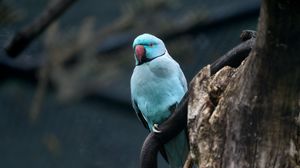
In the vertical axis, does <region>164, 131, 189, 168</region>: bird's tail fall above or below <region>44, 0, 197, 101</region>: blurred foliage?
below

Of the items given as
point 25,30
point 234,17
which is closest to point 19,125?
point 25,30

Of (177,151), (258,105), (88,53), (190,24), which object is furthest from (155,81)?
(258,105)

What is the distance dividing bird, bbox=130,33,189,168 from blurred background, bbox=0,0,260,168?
0.27 meters

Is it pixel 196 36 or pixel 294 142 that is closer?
pixel 294 142

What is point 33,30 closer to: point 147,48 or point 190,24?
point 147,48

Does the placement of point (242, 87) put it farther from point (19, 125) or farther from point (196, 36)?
point (19, 125)

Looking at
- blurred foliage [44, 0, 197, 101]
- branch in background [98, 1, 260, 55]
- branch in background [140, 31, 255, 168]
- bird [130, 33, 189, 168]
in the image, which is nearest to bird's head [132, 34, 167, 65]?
bird [130, 33, 189, 168]

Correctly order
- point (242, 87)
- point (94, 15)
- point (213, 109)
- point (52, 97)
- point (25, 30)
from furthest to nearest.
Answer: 1. point (94, 15)
2. point (52, 97)
3. point (25, 30)
4. point (213, 109)
5. point (242, 87)

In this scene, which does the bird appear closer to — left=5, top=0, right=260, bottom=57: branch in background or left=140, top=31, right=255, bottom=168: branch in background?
left=5, top=0, right=260, bottom=57: branch in background

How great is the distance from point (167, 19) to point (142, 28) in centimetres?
14

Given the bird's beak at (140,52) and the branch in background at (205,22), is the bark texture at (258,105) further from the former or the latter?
the branch in background at (205,22)

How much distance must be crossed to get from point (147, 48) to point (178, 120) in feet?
2.39

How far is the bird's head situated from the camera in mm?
2219

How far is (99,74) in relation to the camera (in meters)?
2.53
